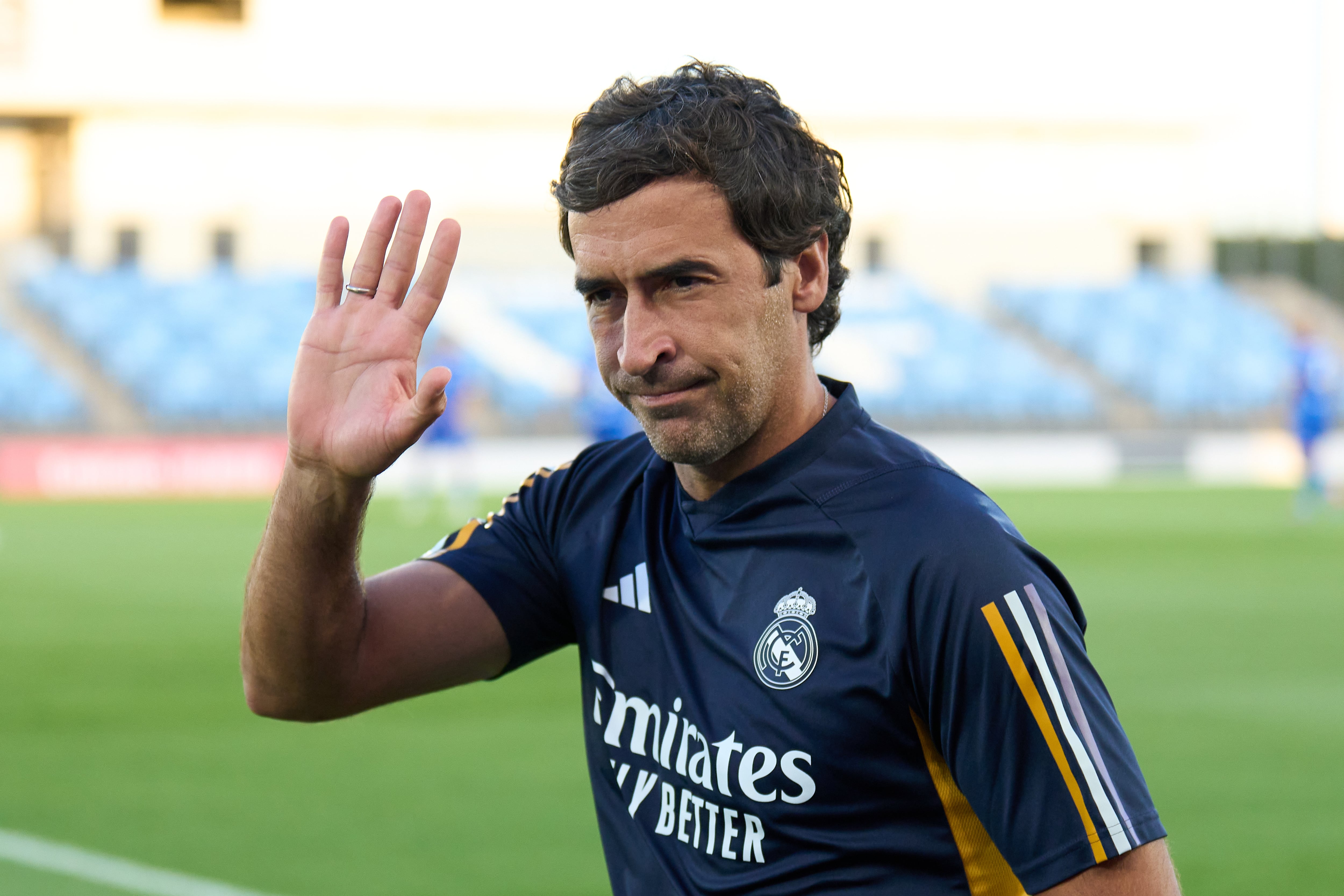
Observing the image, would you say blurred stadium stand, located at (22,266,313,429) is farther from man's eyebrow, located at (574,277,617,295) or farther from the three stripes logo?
the three stripes logo

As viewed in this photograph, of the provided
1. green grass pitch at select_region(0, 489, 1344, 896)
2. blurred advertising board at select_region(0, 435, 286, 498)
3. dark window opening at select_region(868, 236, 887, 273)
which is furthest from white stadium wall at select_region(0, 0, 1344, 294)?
green grass pitch at select_region(0, 489, 1344, 896)

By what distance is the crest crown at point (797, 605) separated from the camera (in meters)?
2.06

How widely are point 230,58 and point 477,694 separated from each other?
68.6ft

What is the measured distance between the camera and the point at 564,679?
836cm

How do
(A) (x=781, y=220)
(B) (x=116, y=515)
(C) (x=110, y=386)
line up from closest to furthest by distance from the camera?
(A) (x=781, y=220) → (B) (x=116, y=515) → (C) (x=110, y=386)

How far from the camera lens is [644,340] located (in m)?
2.08

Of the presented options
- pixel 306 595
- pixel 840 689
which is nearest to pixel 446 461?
pixel 306 595

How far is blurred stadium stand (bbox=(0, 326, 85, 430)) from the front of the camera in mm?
21734

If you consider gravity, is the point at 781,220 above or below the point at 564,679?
above

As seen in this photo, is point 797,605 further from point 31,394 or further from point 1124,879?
point 31,394

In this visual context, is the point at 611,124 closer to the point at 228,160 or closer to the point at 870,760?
the point at 870,760

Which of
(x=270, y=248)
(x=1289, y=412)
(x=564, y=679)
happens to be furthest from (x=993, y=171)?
(x=564, y=679)

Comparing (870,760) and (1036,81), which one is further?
(1036,81)

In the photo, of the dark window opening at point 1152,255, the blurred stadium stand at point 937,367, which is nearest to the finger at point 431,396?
the blurred stadium stand at point 937,367
